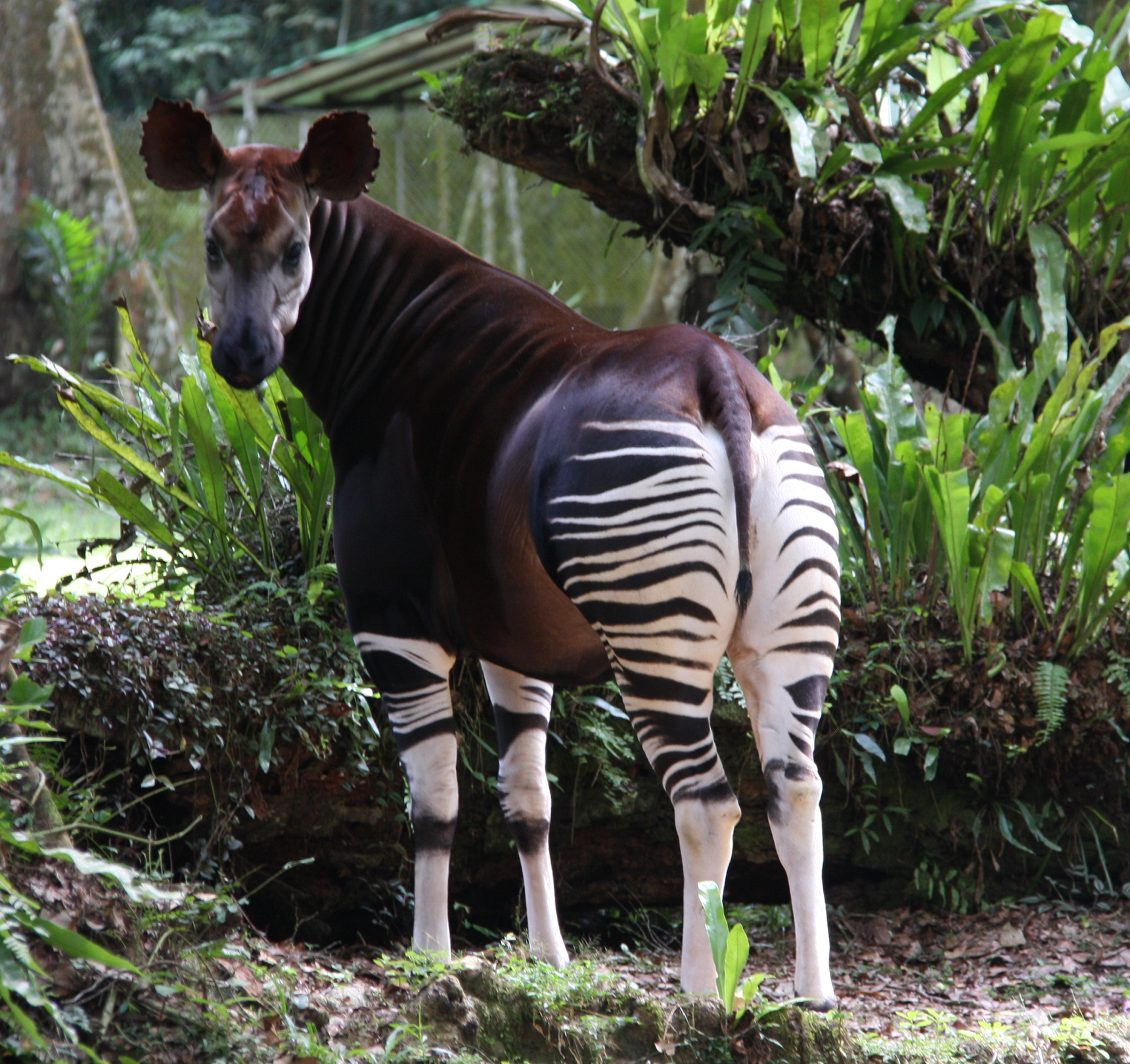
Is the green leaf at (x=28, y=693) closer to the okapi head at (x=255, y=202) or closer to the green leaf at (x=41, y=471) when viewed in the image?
the okapi head at (x=255, y=202)

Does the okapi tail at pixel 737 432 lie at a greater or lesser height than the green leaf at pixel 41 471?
greater

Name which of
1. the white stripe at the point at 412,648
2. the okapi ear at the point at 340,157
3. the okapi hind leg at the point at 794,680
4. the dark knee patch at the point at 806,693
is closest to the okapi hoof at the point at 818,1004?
the okapi hind leg at the point at 794,680

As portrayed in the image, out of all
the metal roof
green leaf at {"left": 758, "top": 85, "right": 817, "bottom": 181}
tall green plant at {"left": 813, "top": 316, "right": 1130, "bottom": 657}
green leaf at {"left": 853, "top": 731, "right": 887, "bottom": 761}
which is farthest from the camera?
the metal roof

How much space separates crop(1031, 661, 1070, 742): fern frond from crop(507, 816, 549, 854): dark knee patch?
180 centimetres

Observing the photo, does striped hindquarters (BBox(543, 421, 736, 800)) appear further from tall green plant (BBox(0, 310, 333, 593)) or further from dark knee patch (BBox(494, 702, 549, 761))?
tall green plant (BBox(0, 310, 333, 593))

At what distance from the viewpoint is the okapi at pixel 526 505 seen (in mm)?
2312

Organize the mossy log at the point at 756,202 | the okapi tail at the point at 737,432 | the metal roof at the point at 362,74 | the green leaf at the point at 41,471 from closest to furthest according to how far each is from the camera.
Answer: the okapi tail at the point at 737,432
the green leaf at the point at 41,471
the mossy log at the point at 756,202
the metal roof at the point at 362,74

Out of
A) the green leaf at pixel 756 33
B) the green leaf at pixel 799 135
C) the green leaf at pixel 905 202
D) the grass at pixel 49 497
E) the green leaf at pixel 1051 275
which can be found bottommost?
the grass at pixel 49 497

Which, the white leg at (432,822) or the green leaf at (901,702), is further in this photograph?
the green leaf at (901,702)

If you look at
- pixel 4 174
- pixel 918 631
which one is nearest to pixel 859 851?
pixel 918 631

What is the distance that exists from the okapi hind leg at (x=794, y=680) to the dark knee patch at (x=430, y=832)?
1015 mm

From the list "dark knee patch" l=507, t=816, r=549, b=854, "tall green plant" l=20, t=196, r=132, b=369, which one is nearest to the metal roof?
"tall green plant" l=20, t=196, r=132, b=369

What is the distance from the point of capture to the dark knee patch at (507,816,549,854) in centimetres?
306

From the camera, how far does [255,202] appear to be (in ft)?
8.84
